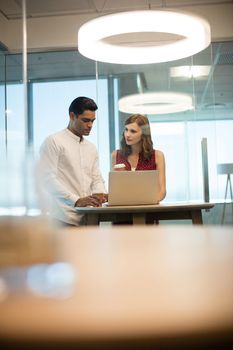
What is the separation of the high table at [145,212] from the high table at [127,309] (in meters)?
2.16

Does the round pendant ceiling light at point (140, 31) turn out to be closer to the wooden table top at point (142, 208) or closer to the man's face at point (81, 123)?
the man's face at point (81, 123)

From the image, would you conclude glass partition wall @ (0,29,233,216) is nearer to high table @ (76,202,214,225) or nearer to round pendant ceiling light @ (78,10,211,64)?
round pendant ceiling light @ (78,10,211,64)

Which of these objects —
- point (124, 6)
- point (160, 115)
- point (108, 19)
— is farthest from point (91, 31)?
point (160, 115)

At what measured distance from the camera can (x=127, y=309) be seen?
0.29m

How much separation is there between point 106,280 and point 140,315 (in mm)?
153

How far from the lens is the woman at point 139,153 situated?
3512mm

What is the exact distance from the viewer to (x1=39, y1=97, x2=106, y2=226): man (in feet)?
10.3

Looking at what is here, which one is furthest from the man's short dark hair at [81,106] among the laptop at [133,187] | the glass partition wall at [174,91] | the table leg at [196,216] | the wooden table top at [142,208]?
the glass partition wall at [174,91]

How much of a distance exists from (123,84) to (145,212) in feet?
14.5

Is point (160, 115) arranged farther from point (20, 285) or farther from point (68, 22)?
point (20, 285)

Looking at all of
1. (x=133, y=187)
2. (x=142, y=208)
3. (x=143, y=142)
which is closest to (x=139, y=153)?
(x=143, y=142)

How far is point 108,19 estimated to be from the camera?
3.36 metres

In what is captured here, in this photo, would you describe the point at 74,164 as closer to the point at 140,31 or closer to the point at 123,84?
the point at 140,31

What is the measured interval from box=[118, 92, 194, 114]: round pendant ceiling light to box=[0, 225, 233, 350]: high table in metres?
6.31
